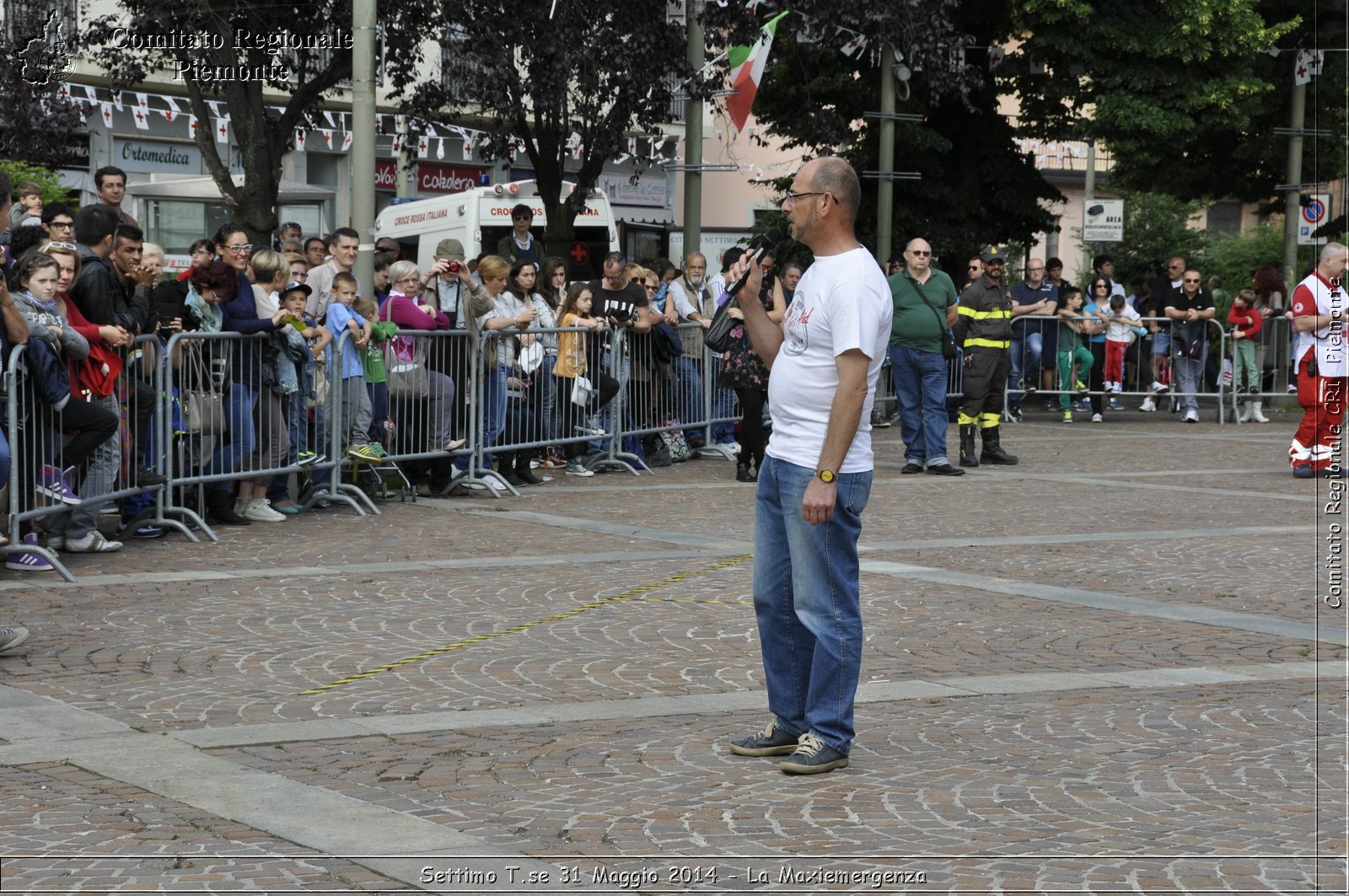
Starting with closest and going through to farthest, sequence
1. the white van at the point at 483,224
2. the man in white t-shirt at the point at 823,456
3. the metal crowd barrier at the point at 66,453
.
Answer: the man in white t-shirt at the point at 823,456
the metal crowd barrier at the point at 66,453
the white van at the point at 483,224

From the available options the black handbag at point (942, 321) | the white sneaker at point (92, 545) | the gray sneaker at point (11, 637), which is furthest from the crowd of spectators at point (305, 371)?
the black handbag at point (942, 321)

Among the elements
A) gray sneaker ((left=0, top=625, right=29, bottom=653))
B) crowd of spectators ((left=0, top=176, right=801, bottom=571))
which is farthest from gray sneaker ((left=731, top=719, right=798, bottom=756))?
gray sneaker ((left=0, top=625, right=29, bottom=653))

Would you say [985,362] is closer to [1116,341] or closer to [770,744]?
[1116,341]

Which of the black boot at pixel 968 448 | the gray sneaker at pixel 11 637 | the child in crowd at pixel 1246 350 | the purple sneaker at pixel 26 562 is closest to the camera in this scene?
the gray sneaker at pixel 11 637

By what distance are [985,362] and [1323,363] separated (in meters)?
2.93

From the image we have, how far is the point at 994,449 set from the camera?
55.7 feet

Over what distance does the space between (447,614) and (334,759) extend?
9.12ft

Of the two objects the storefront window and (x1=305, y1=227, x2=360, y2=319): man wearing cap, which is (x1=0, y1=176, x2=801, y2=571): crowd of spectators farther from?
the storefront window

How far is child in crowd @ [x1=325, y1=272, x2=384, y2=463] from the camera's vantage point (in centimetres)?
1238

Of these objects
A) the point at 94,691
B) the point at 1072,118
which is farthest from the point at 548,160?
the point at 94,691

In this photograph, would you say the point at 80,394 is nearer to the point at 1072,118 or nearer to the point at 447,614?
the point at 447,614

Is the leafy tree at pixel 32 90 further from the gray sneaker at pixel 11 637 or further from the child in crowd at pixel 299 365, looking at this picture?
the gray sneaker at pixel 11 637

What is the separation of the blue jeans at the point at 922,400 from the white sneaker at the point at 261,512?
19.6 feet

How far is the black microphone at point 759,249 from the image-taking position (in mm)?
5855
